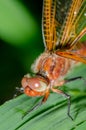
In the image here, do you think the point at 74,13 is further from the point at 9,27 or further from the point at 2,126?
the point at 2,126

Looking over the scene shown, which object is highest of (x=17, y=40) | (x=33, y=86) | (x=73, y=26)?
(x=73, y=26)

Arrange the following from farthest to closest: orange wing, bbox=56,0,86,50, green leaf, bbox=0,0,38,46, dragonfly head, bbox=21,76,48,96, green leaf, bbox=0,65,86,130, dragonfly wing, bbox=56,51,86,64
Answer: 1. green leaf, bbox=0,0,38,46
2. orange wing, bbox=56,0,86,50
3. dragonfly wing, bbox=56,51,86,64
4. dragonfly head, bbox=21,76,48,96
5. green leaf, bbox=0,65,86,130

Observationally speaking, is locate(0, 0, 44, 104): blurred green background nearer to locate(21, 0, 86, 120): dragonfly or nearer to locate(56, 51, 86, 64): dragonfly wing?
locate(21, 0, 86, 120): dragonfly

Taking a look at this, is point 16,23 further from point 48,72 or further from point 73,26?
point 48,72

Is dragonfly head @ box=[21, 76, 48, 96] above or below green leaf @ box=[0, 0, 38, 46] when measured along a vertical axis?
below

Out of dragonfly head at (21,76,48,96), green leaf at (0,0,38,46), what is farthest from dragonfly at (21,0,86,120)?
green leaf at (0,0,38,46)

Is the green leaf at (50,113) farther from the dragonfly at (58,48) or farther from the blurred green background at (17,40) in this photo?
the blurred green background at (17,40)

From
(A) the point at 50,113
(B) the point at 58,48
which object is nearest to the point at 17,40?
(B) the point at 58,48
